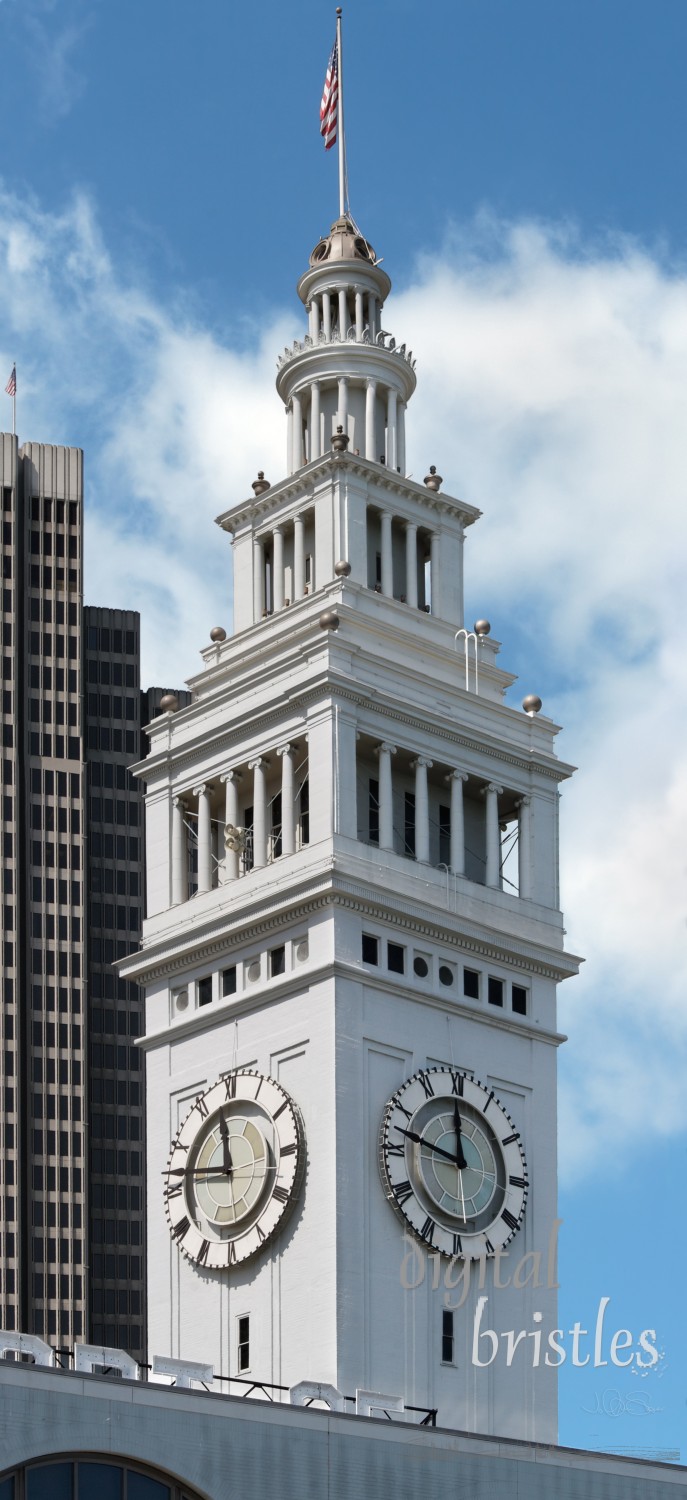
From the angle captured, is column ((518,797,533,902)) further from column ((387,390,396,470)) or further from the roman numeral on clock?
column ((387,390,396,470))

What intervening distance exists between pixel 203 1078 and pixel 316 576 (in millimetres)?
16877

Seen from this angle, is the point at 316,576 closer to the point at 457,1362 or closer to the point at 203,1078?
the point at 203,1078

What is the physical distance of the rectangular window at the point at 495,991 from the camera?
93.8 m

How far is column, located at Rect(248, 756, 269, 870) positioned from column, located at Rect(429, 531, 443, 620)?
9.52 m

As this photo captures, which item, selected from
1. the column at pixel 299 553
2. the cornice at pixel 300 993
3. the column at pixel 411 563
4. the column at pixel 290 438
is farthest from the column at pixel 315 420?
the cornice at pixel 300 993

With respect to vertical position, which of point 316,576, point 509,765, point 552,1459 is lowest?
point 552,1459

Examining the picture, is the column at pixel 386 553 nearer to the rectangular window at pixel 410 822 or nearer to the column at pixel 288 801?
the rectangular window at pixel 410 822

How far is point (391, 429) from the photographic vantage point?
103500 mm

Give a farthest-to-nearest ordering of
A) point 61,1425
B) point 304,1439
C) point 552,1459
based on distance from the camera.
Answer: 1. point 552,1459
2. point 304,1439
3. point 61,1425

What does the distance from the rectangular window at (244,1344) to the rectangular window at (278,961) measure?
9872mm

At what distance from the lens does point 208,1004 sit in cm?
9288

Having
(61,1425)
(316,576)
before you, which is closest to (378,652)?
(316,576)

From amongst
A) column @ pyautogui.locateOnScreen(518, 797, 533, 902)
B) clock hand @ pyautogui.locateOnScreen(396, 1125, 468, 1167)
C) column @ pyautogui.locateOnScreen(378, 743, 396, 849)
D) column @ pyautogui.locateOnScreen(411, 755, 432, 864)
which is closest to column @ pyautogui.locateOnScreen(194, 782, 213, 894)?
column @ pyautogui.locateOnScreen(378, 743, 396, 849)

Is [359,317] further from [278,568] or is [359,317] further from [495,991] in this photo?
[495,991]
